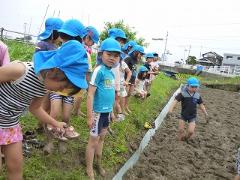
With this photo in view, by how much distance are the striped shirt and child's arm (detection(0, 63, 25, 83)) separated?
0.18 ft

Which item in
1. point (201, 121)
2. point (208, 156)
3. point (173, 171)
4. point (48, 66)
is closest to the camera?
point (48, 66)

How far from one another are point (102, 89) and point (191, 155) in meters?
3.24

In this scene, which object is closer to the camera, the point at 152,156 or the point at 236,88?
the point at 152,156

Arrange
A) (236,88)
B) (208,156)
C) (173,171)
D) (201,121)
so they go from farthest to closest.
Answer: (236,88), (201,121), (208,156), (173,171)

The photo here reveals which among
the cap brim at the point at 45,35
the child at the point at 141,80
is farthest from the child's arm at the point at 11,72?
the child at the point at 141,80

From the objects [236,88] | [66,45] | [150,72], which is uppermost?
[66,45]

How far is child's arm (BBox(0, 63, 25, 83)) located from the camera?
2.78 metres

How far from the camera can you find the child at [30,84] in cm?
270

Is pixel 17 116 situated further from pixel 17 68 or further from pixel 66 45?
pixel 66 45


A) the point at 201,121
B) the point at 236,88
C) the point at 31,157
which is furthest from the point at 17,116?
the point at 236,88

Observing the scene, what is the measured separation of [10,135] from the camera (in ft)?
10.5

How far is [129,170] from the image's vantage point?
5863mm

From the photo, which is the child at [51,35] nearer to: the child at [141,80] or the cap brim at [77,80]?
the cap brim at [77,80]

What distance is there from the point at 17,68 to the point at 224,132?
7.94m
